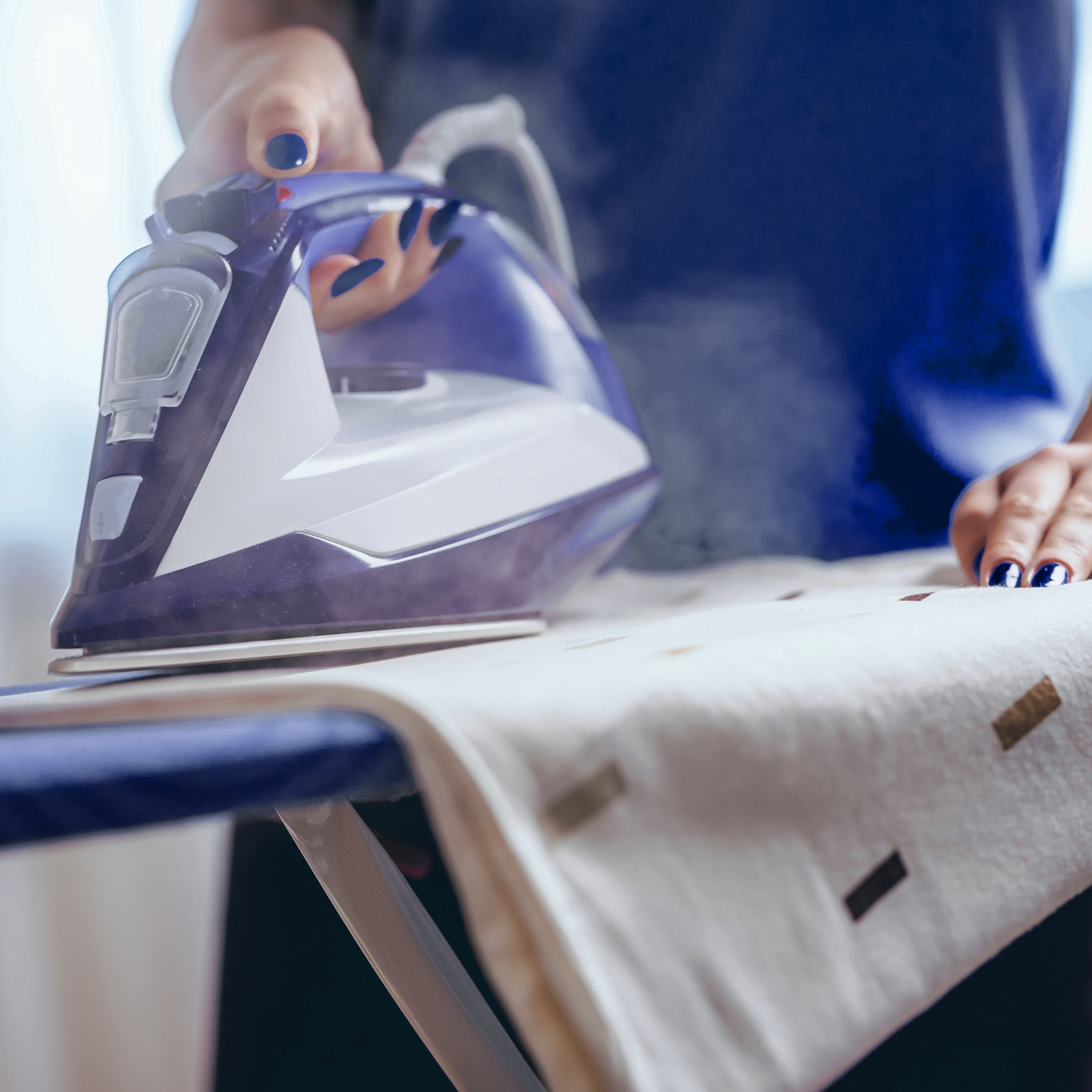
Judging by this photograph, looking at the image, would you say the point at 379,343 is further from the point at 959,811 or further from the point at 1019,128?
the point at 1019,128

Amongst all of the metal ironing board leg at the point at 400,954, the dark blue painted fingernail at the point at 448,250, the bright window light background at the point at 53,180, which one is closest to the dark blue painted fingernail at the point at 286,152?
the dark blue painted fingernail at the point at 448,250

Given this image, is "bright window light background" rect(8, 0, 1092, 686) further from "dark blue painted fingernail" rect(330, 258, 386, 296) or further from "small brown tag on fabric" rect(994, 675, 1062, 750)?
"small brown tag on fabric" rect(994, 675, 1062, 750)

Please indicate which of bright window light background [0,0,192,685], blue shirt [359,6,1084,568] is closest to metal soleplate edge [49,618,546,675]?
bright window light background [0,0,192,685]

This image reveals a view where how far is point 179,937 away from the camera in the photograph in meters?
1.21

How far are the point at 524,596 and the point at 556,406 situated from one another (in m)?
0.13

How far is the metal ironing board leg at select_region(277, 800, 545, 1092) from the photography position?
319 millimetres

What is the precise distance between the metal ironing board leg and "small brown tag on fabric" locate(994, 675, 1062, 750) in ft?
0.70

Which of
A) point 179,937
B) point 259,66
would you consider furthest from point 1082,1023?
point 179,937

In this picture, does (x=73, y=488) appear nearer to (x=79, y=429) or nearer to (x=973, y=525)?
(x=79, y=429)

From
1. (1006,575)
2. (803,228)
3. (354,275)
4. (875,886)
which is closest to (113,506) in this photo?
(354,275)

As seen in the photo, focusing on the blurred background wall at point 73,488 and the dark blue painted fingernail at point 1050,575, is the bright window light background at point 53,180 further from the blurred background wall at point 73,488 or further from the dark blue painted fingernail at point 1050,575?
the dark blue painted fingernail at point 1050,575

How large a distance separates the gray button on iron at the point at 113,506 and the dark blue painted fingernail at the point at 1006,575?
1.37 feet

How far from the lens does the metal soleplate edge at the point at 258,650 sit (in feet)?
1.15

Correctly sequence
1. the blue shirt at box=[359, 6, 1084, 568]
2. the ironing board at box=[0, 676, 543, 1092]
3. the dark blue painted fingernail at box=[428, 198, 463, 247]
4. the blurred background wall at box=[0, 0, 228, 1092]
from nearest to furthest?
the ironing board at box=[0, 676, 543, 1092] < the dark blue painted fingernail at box=[428, 198, 463, 247] < the blurred background wall at box=[0, 0, 228, 1092] < the blue shirt at box=[359, 6, 1084, 568]
